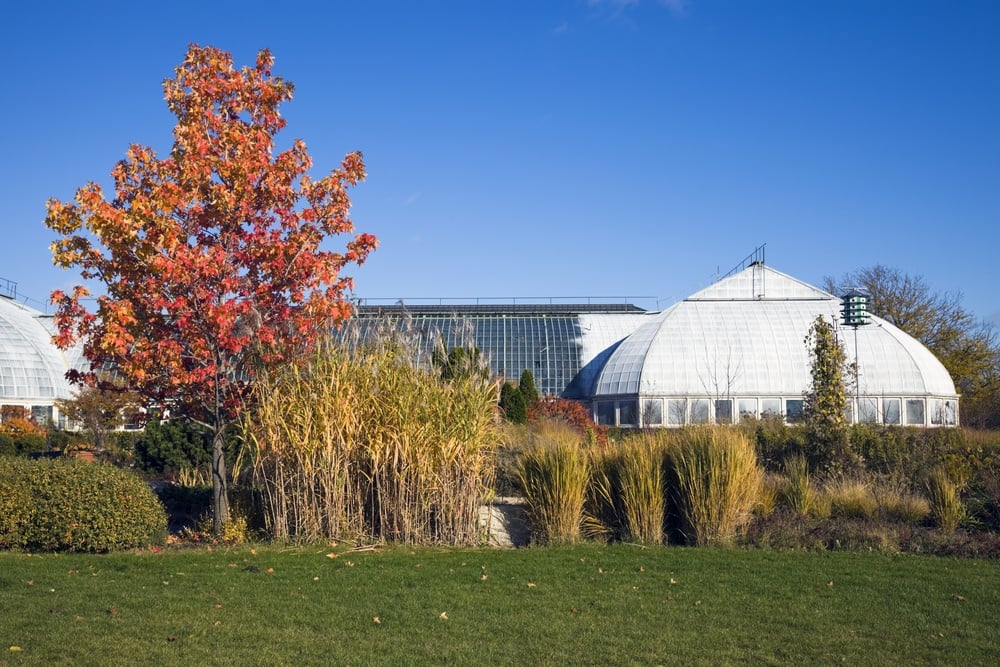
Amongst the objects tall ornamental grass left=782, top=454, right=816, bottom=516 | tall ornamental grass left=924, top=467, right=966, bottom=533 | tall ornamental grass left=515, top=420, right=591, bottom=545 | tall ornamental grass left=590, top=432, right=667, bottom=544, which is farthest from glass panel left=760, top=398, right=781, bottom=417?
tall ornamental grass left=515, top=420, right=591, bottom=545

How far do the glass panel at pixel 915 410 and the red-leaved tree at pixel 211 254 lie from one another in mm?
27436

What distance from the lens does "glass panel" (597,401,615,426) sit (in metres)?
36.5

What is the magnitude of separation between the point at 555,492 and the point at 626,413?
77.4ft

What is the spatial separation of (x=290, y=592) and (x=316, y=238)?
240 inches

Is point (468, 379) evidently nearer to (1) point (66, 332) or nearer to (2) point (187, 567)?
(2) point (187, 567)

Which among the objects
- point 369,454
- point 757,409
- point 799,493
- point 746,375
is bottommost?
point 799,493

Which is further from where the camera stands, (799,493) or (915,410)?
(915,410)

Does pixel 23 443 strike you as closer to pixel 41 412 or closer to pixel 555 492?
pixel 41 412

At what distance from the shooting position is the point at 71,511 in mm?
11828

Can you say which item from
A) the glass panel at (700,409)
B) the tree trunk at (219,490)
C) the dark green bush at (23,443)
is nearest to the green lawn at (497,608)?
the tree trunk at (219,490)

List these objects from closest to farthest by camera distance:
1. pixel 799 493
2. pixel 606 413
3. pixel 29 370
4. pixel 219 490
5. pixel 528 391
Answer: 1. pixel 219 490
2. pixel 799 493
3. pixel 528 391
4. pixel 606 413
5. pixel 29 370

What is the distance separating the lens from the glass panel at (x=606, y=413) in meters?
36.5

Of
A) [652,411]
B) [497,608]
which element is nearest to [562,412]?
[652,411]

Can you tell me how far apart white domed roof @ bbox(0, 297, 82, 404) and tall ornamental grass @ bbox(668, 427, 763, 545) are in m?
29.7
